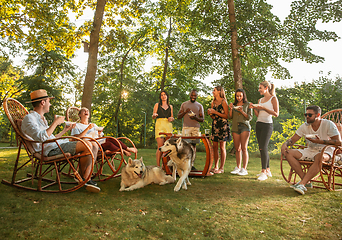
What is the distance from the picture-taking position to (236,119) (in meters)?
4.30

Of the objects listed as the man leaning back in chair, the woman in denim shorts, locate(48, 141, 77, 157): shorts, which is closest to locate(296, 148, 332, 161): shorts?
the man leaning back in chair

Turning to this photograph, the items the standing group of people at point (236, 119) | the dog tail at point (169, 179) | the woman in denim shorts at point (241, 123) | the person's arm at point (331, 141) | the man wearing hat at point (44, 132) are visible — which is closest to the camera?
the man wearing hat at point (44, 132)

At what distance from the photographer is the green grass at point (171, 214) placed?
5.99 ft

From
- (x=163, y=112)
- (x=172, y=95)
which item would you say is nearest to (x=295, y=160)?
(x=163, y=112)

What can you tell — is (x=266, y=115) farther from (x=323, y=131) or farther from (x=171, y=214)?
(x=171, y=214)

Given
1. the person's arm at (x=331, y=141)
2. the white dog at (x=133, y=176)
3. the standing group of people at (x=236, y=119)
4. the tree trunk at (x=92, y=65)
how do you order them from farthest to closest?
the tree trunk at (x=92, y=65) < the standing group of people at (x=236, y=119) < the white dog at (x=133, y=176) < the person's arm at (x=331, y=141)

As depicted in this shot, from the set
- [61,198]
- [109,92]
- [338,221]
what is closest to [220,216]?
[338,221]

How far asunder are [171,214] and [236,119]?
8.51 feet

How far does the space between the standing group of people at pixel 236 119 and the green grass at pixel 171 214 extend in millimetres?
1122

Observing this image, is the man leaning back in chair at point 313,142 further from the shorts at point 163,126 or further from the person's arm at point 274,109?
the shorts at point 163,126

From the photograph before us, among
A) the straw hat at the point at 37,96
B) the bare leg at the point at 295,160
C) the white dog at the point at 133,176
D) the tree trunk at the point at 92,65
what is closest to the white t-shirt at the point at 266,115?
the bare leg at the point at 295,160

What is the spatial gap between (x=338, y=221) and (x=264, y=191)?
1.09m

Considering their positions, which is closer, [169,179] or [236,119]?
[169,179]

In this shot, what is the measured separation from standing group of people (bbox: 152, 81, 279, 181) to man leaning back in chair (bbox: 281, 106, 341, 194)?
649 mm
